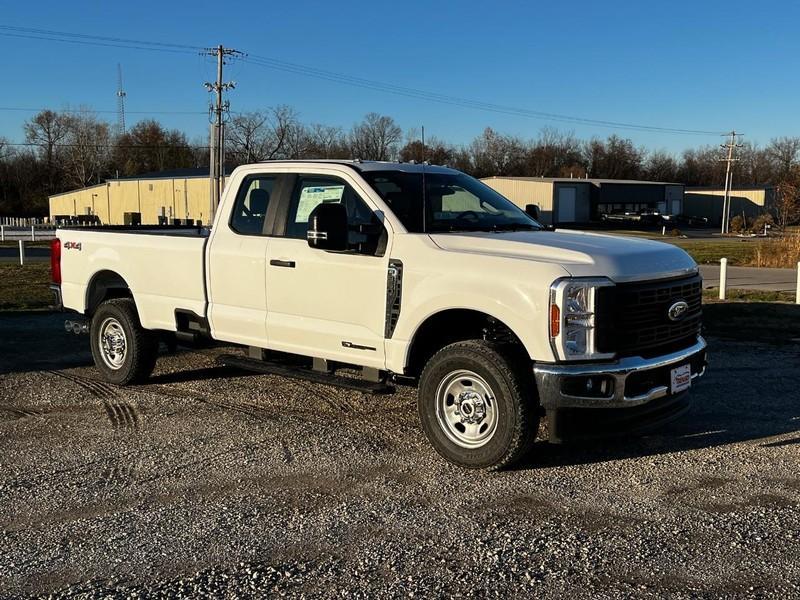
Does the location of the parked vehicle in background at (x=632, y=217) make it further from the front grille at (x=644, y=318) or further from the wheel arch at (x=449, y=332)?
the wheel arch at (x=449, y=332)

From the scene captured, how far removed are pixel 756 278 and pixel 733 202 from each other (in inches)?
2898

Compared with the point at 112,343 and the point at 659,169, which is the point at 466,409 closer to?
the point at 112,343

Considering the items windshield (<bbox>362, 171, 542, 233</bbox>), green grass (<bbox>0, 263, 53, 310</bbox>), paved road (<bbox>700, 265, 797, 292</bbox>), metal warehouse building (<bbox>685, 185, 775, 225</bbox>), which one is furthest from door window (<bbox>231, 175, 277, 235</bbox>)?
metal warehouse building (<bbox>685, 185, 775, 225</bbox>)

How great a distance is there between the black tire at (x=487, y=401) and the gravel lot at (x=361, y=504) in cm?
15

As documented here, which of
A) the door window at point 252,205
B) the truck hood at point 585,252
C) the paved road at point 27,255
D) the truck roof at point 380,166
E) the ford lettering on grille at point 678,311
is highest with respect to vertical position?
the truck roof at point 380,166

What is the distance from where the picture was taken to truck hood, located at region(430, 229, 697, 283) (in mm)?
5043

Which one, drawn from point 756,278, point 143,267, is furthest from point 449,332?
point 756,278

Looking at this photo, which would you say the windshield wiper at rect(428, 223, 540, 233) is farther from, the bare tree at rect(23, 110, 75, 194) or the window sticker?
the bare tree at rect(23, 110, 75, 194)

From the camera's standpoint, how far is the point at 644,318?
17.0 feet

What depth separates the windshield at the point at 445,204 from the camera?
6.00 meters

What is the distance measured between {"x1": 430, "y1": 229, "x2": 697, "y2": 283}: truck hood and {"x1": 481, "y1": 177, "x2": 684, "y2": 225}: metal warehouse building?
61703 mm

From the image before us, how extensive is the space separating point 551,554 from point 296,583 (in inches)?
51.1

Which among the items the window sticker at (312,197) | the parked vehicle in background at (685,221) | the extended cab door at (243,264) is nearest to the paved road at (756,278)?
the window sticker at (312,197)

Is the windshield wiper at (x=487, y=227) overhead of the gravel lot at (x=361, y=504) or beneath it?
overhead
